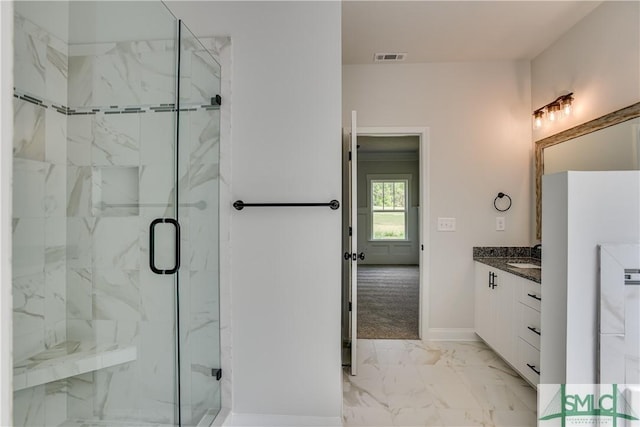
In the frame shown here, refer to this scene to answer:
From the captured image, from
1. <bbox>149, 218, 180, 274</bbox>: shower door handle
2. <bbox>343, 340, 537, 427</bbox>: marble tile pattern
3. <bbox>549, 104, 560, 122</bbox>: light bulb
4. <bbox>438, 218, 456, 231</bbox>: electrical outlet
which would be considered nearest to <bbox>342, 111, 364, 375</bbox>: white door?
<bbox>343, 340, 537, 427</bbox>: marble tile pattern

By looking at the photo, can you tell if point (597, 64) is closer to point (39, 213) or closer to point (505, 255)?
point (505, 255)

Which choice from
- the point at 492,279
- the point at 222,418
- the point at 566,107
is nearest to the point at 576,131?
the point at 566,107

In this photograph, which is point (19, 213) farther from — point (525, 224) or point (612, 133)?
point (525, 224)

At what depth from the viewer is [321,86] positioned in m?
1.84

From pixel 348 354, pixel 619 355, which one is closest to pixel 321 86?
pixel 619 355

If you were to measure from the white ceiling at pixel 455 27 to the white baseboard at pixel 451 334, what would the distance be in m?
2.60

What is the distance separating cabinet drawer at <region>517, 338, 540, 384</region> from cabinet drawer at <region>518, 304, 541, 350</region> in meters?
0.04

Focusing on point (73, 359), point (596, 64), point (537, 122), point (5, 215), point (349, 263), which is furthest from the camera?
point (537, 122)

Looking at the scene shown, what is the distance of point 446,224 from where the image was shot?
10.3 ft

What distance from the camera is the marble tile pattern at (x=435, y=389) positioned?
1.97 meters

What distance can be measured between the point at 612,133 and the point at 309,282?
2257mm

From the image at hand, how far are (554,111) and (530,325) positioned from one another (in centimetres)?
178

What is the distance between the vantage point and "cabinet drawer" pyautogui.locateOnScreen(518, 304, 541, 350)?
217cm

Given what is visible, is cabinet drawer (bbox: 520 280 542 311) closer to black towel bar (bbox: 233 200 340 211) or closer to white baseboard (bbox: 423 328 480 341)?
white baseboard (bbox: 423 328 480 341)
